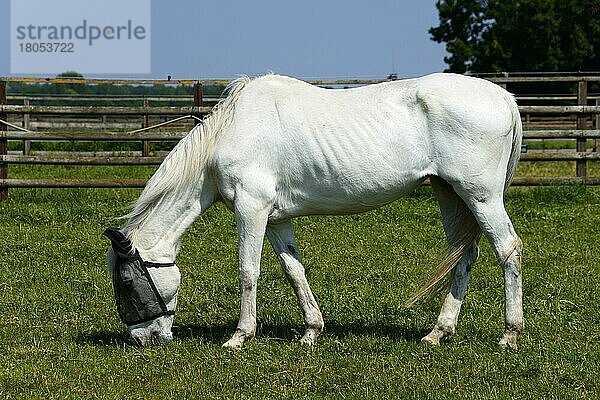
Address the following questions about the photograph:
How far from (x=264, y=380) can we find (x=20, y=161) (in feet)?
29.0

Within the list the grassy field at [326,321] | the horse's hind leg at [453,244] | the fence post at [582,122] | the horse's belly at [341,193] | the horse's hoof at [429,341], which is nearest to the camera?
the grassy field at [326,321]

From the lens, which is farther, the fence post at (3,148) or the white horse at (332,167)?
the fence post at (3,148)

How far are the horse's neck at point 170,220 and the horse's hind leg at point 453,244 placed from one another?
1541mm

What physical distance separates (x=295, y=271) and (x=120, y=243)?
1.20 m

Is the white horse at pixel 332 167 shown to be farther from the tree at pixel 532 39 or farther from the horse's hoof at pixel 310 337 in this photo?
the tree at pixel 532 39

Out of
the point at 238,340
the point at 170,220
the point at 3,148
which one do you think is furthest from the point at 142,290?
the point at 3,148

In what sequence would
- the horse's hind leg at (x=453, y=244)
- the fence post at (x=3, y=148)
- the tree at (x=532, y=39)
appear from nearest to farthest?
the horse's hind leg at (x=453, y=244) < the fence post at (x=3, y=148) < the tree at (x=532, y=39)

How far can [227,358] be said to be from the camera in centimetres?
549

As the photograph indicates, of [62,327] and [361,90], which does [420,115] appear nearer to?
[361,90]

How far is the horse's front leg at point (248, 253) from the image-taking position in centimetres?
564

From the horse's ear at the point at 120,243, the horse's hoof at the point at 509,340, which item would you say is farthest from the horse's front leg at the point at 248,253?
the horse's hoof at the point at 509,340

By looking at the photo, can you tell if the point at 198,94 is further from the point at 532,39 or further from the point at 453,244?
the point at 532,39

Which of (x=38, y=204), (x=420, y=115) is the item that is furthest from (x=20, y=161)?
(x=420, y=115)

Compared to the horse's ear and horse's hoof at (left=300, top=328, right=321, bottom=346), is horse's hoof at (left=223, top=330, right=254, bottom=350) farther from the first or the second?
the horse's ear
